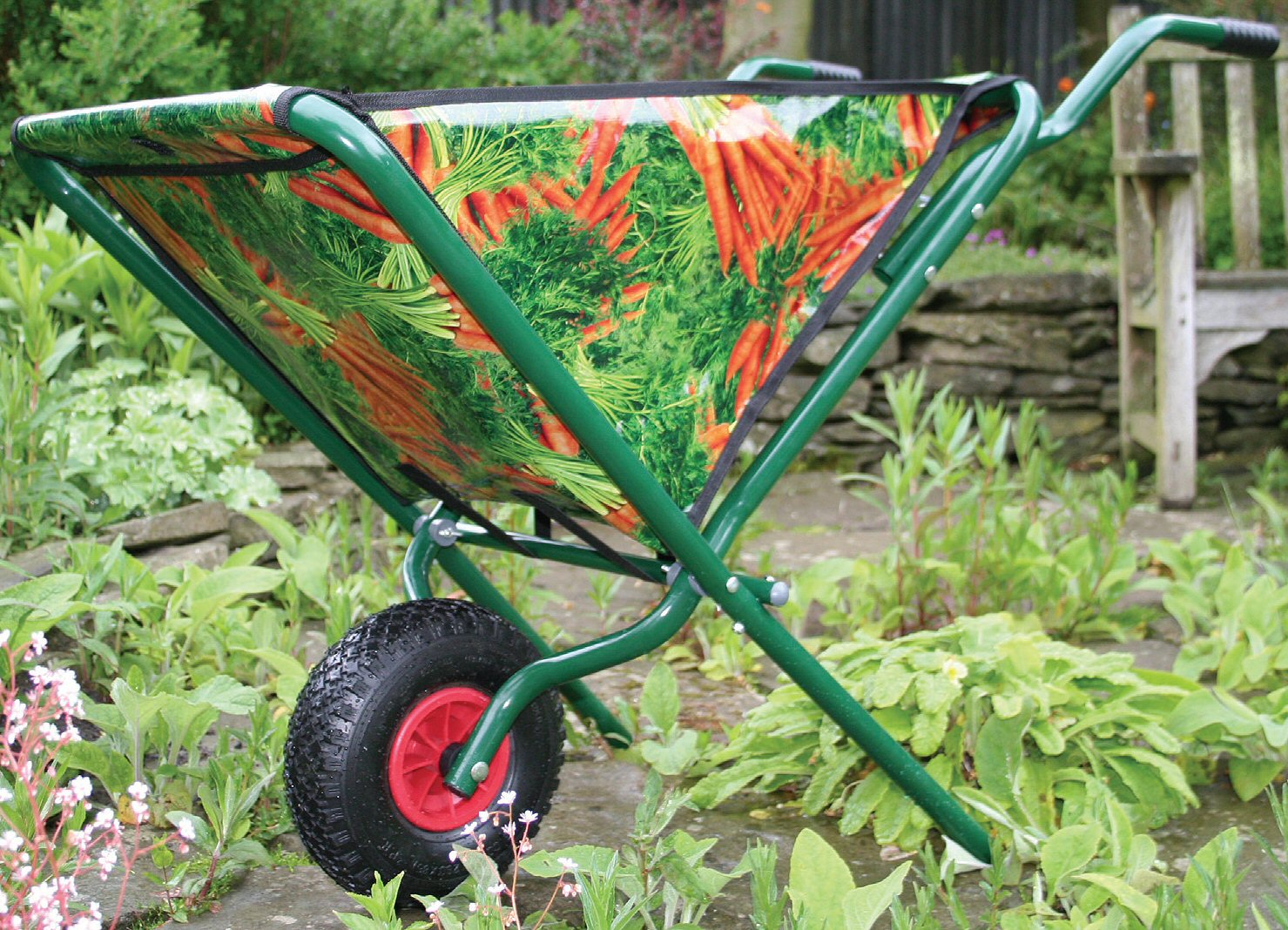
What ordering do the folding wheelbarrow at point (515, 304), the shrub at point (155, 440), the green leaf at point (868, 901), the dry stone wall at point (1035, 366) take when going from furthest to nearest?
the dry stone wall at point (1035, 366) < the shrub at point (155, 440) < the green leaf at point (868, 901) < the folding wheelbarrow at point (515, 304)

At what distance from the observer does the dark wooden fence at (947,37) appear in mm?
7070

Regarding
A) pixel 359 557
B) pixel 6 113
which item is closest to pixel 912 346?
pixel 359 557

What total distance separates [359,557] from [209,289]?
51.2 inches

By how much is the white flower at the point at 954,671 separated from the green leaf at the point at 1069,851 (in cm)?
33

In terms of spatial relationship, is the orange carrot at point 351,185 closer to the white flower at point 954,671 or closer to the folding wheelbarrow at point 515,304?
the folding wheelbarrow at point 515,304

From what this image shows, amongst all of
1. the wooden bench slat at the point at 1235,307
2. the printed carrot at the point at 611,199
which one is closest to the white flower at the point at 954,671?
the printed carrot at the point at 611,199

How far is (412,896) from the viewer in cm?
142

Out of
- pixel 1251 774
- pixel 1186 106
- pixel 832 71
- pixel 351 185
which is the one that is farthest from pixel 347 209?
pixel 1186 106

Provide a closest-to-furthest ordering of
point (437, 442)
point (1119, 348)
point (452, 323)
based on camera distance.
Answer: point (452, 323), point (437, 442), point (1119, 348)

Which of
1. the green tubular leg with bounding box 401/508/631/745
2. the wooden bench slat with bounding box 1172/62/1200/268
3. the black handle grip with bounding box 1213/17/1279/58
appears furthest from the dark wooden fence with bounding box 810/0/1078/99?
the green tubular leg with bounding box 401/508/631/745

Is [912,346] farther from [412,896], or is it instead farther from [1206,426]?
[412,896]

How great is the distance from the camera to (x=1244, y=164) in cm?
417

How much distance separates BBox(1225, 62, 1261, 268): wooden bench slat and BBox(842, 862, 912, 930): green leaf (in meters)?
3.40

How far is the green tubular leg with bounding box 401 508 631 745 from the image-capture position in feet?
5.59
